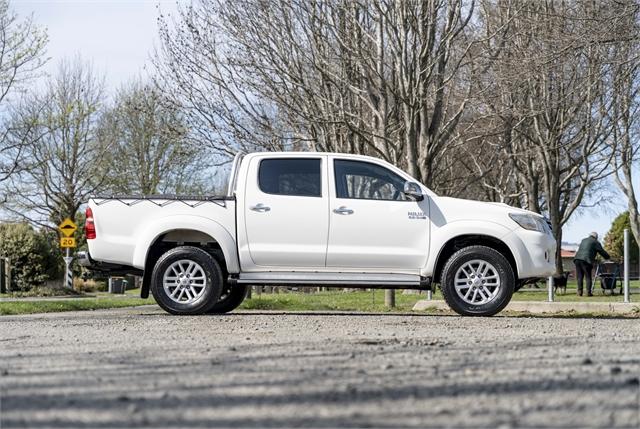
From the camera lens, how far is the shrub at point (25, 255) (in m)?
34.0

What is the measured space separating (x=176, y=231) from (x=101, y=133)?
3122cm

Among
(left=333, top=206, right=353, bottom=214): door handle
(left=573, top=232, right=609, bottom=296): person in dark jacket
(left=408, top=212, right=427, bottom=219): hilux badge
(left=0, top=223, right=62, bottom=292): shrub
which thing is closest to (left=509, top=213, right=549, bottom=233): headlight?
(left=408, top=212, right=427, bottom=219): hilux badge

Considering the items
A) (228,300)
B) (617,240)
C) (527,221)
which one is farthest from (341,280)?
(617,240)

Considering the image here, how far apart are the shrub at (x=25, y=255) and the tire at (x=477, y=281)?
84.1ft

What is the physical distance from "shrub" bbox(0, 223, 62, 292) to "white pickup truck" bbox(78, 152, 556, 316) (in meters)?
23.8

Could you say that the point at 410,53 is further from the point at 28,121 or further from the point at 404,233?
the point at 28,121

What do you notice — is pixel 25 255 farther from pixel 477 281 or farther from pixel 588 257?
pixel 477 281

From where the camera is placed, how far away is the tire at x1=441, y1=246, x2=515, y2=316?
11039mm

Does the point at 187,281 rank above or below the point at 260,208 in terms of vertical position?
below

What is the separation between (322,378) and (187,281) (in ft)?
21.2

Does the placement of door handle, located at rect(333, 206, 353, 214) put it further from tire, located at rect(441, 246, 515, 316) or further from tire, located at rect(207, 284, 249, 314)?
tire, located at rect(207, 284, 249, 314)

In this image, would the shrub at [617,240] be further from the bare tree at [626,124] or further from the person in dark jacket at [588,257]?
the person in dark jacket at [588,257]

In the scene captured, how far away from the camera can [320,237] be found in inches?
444

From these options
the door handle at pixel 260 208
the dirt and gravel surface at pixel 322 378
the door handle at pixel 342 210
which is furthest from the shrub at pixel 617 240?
the dirt and gravel surface at pixel 322 378
